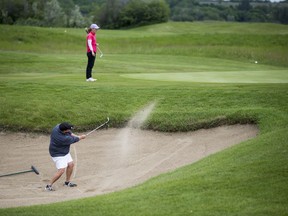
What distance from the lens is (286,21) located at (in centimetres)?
13050

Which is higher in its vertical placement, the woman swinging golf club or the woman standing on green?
the woman standing on green

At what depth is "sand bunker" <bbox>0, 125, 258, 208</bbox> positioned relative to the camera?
51.4 feet

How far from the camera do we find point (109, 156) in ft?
59.3

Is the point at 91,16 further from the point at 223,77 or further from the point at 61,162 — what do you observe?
the point at 61,162

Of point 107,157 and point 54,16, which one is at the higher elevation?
point 54,16

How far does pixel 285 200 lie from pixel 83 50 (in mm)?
42512

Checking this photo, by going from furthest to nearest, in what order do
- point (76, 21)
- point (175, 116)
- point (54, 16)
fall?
point (76, 21)
point (54, 16)
point (175, 116)

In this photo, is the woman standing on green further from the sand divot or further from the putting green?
the sand divot

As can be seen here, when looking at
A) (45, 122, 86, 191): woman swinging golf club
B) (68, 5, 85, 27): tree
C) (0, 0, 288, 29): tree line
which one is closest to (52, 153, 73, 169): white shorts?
(45, 122, 86, 191): woman swinging golf club

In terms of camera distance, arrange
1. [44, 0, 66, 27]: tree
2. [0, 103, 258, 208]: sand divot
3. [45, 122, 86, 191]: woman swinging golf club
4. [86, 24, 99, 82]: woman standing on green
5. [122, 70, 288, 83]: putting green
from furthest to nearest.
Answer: [44, 0, 66, 27]: tree
[122, 70, 288, 83]: putting green
[86, 24, 99, 82]: woman standing on green
[45, 122, 86, 191]: woman swinging golf club
[0, 103, 258, 208]: sand divot

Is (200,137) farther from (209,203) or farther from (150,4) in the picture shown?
(150,4)

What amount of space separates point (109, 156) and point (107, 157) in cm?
9

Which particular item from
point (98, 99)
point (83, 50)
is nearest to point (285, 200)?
point (98, 99)

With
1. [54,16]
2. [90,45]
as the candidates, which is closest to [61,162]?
[90,45]
